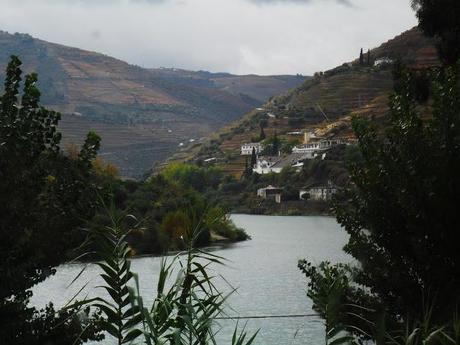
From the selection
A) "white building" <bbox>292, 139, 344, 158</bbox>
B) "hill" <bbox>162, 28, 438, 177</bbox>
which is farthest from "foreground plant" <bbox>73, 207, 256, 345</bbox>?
"hill" <bbox>162, 28, 438, 177</bbox>

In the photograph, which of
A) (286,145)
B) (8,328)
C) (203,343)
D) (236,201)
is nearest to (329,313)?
(203,343)

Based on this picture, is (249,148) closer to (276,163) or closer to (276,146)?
(276,146)

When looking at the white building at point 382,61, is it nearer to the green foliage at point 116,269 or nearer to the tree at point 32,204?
the tree at point 32,204

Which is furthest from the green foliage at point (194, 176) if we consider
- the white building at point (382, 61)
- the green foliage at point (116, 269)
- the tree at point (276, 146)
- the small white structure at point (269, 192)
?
the green foliage at point (116, 269)

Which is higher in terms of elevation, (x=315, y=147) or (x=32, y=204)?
(x=32, y=204)

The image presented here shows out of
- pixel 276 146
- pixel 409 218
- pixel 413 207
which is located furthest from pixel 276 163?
pixel 413 207

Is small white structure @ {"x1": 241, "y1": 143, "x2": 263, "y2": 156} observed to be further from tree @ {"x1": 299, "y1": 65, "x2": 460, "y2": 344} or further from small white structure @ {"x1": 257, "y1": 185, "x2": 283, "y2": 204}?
tree @ {"x1": 299, "y1": 65, "x2": 460, "y2": 344}

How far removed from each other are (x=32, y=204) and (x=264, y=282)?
1167 inches

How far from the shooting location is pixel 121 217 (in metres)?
6.94

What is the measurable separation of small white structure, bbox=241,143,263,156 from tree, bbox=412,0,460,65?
5698 inches

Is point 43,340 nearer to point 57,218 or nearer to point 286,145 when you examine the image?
point 57,218

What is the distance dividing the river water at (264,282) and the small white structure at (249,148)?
83.5 meters

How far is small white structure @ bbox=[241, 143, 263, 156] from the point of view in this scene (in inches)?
6363

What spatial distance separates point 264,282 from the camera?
39250 mm
